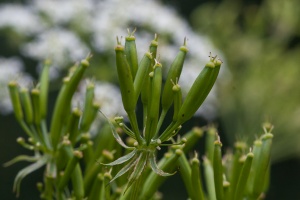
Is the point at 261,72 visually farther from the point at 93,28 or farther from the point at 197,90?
the point at 197,90

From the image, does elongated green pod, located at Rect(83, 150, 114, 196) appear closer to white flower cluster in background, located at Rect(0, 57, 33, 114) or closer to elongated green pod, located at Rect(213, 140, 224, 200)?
elongated green pod, located at Rect(213, 140, 224, 200)

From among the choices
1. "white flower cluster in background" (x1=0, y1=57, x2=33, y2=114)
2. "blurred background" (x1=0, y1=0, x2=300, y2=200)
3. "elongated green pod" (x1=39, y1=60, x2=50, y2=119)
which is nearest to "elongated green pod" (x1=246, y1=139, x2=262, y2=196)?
"elongated green pod" (x1=39, y1=60, x2=50, y2=119)

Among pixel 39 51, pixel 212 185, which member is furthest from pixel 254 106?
pixel 212 185

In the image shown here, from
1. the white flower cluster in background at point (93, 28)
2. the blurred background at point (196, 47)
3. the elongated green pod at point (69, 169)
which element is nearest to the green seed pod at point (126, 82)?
the elongated green pod at point (69, 169)

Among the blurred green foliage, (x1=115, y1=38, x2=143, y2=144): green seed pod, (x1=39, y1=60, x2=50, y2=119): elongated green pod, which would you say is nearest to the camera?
(x1=115, y1=38, x2=143, y2=144): green seed pod

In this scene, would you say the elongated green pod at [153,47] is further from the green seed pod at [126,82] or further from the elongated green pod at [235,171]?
the elongated green pod at [235,171]

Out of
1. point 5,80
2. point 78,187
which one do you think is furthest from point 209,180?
point 5,80

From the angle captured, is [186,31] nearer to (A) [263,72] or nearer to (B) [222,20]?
(B) [222,20]
